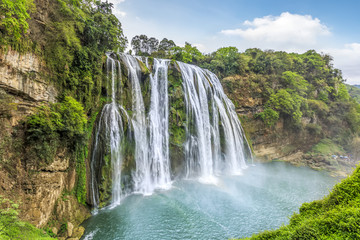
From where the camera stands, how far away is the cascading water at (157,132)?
1013 centimetres

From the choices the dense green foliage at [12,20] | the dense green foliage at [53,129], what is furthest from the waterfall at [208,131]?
the dense green foliage at [12,20]

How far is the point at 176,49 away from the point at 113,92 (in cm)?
1792

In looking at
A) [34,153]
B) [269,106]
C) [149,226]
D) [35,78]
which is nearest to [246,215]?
[149,226]

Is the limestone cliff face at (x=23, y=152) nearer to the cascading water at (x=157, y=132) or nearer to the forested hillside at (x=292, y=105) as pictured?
the cascading water at (x=157, y=132)

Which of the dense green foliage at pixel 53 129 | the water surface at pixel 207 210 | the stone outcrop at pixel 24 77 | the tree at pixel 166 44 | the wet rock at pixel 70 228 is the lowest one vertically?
the water surface at pixel 207 210

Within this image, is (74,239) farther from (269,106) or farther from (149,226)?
(269,106)

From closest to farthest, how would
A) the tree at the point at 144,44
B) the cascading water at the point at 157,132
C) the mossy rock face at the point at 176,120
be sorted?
the cascading water at the point at 157,132, the mossy rock face at the point at 176,120, the tree at the point at 144,44

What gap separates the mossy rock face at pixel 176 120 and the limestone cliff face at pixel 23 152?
7.48 metres

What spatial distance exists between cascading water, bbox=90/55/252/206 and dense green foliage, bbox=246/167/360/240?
8.53 m

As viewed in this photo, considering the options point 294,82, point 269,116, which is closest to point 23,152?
point 269,116

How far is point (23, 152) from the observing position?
6086 millimetres

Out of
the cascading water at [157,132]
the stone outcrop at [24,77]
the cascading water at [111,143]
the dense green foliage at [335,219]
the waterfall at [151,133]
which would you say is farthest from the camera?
the waterfall at [151,133]

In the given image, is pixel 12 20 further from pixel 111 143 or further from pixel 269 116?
pixel 269 116

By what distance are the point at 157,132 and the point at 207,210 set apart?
6110 mm
